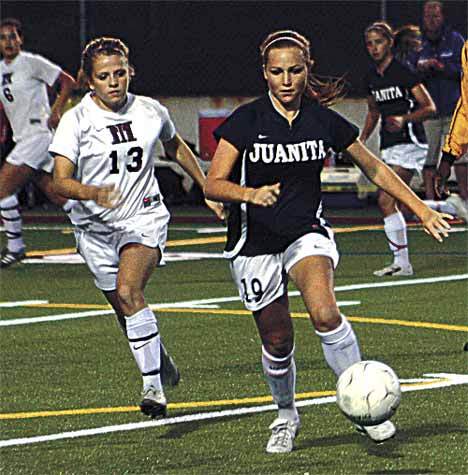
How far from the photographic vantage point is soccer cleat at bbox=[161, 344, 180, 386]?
10.3 meters

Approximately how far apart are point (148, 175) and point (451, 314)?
4.31 metres

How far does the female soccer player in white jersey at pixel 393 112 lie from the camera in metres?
16.7

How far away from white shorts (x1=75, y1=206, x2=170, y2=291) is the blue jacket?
9594mm

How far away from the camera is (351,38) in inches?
995

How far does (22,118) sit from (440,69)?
4558 mm

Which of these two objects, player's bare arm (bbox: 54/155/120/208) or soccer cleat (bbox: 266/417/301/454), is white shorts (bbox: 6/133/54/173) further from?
soccer cleat (bbox: 266/417/301/454)

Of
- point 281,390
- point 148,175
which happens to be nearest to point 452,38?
point 148,175

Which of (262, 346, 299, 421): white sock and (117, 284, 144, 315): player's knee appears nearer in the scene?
(262, 346, 299, 421): white sock

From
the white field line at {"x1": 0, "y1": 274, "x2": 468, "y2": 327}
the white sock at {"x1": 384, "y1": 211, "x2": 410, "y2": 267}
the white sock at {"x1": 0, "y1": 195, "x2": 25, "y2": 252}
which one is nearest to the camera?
the white field line at {"x1": 0, "y1": 274, "x2": 468, "y2": 327}

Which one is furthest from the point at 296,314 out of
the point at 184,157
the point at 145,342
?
the point at 145,342

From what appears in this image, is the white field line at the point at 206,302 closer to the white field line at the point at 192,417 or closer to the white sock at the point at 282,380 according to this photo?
the white field line at the point at 192,417

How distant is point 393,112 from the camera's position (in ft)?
56.7

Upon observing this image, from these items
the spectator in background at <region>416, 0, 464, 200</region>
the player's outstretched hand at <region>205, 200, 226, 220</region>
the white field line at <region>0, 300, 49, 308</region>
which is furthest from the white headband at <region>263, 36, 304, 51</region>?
the spectator in background at <region>416, 0, 464, 200</region>

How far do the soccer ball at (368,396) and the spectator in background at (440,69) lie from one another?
1070cm
